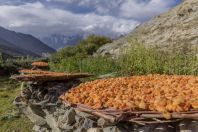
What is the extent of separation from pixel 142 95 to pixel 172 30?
668 inches

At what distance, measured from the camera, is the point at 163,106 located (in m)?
5.32

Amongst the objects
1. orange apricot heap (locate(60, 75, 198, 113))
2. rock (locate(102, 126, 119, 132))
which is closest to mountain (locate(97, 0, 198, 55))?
orange apricot heap (locate(60, 75, 198, 113))

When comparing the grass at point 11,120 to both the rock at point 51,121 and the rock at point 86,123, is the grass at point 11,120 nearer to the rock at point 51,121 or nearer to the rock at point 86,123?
the rock at point 51,121

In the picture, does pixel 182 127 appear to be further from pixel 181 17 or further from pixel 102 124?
pixel 181 17

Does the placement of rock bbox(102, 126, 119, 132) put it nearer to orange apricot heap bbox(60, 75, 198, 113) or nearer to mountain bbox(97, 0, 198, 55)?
orange apricot heap bbox(60, 75, 198, 113)

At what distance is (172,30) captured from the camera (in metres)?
22.6

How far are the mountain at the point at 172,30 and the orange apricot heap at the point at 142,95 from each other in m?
12.3

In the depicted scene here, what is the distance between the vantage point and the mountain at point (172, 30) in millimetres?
20750

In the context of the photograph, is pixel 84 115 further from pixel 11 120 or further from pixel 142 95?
pixel 11 120

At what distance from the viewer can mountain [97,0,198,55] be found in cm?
2075

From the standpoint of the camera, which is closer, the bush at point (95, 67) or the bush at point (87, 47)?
the bush at point (95, 67)

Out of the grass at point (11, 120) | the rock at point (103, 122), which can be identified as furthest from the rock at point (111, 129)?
the grass at point (11, 120)

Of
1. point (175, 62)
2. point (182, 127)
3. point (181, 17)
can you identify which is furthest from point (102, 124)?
point (181, 17)

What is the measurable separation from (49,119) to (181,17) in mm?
16526
